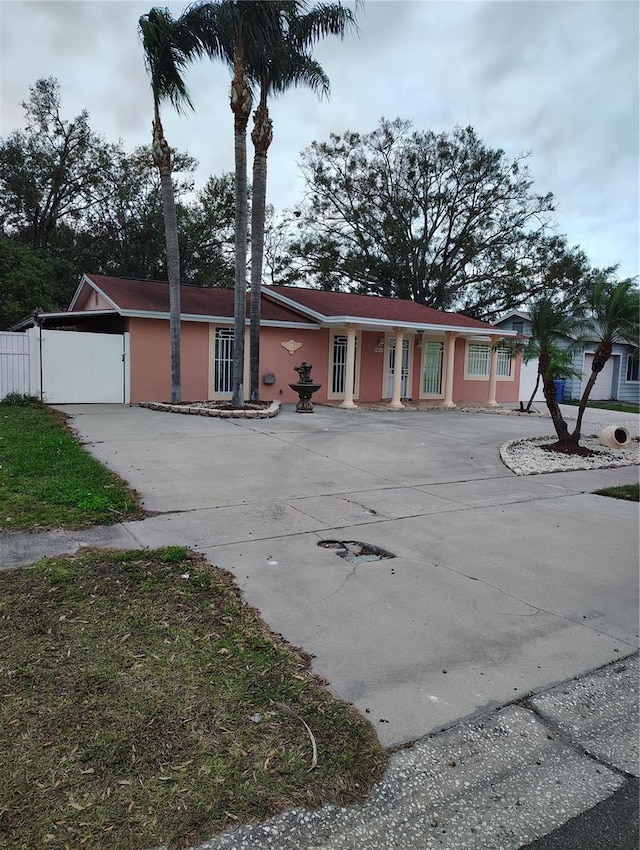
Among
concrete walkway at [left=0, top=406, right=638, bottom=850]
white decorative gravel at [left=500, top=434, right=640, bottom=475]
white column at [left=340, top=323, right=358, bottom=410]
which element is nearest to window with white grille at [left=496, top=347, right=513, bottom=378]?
white column at [left=340, top=323, right=358, bottom=410]

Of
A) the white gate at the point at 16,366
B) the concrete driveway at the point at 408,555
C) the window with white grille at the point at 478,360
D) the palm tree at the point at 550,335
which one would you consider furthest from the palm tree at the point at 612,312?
the white gate at the point at 16,366

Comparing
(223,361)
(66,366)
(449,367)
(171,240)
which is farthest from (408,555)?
(449,367)

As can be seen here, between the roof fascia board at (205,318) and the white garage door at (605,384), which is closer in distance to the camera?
the roof fascia board at (205,318)

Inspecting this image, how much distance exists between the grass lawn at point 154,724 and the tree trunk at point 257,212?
39.7ft

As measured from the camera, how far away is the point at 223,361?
16.6 m

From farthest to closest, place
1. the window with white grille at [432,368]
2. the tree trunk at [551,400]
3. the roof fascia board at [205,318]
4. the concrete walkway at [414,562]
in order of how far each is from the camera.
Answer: the window with white grille at [432,368] < the roof fascia board at [205,318] < the tree trunk at [551,400] < the concrete walkway at [414,562]

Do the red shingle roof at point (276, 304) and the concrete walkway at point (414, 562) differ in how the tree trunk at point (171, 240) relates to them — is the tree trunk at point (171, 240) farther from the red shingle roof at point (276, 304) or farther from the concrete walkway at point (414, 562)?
the concrete walkway at point (414, 562)

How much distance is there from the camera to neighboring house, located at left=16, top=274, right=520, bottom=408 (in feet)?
50.6

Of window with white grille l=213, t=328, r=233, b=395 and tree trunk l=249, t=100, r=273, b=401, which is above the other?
tree trunk l=249, t=100, r=273, b=401

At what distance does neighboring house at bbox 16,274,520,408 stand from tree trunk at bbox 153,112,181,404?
1.00 metres

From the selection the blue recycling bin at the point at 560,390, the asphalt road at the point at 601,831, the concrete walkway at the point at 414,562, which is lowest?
the asphalt road at the point at 601,831

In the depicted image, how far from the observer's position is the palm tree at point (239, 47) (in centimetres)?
1220

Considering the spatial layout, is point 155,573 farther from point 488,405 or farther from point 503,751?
point 488,405

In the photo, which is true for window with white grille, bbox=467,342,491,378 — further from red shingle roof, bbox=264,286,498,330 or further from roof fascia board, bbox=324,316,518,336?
roof fascia board, bbox=324,316,518,336
